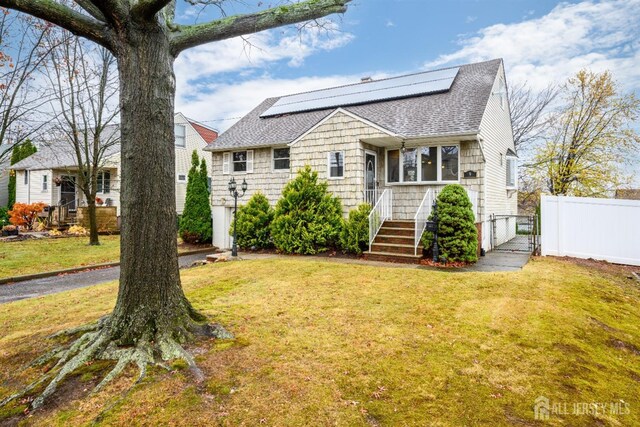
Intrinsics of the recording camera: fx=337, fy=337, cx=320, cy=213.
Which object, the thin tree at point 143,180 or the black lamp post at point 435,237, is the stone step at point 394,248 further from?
the thin tree at point 143,180

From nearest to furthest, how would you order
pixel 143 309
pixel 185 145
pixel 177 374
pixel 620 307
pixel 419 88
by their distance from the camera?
pixel 177 374
pixel 143 309
pixel 620 307
pixel 419 88
pixel 185 145

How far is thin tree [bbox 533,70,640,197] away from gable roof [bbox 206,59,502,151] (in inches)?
344

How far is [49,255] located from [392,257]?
39.5 feet

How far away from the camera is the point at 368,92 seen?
50.6ft

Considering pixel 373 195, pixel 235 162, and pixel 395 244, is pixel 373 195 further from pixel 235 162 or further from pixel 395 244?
pixel 235 162

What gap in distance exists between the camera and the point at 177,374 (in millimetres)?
3119

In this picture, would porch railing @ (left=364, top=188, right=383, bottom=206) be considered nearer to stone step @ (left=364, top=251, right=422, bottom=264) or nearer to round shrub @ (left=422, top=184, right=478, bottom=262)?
stone step @ (left=364, top=251, right=422, bottom=264)

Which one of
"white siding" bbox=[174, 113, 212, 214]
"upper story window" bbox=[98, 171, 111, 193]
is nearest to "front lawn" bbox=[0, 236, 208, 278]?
"upper story window" bbox=[98, 171, 111, 193]

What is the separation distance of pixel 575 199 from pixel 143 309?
36.0 feet

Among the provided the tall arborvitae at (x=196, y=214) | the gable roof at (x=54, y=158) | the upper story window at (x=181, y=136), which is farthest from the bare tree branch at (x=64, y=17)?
the gable roof at (x=54, y=158)

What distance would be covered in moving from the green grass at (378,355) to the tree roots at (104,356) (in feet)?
0.42

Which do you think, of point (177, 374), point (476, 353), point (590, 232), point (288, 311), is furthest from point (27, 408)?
point (590, 232)

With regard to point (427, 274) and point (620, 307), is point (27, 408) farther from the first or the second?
point (620, 307)

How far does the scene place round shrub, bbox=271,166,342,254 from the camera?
11.3m
